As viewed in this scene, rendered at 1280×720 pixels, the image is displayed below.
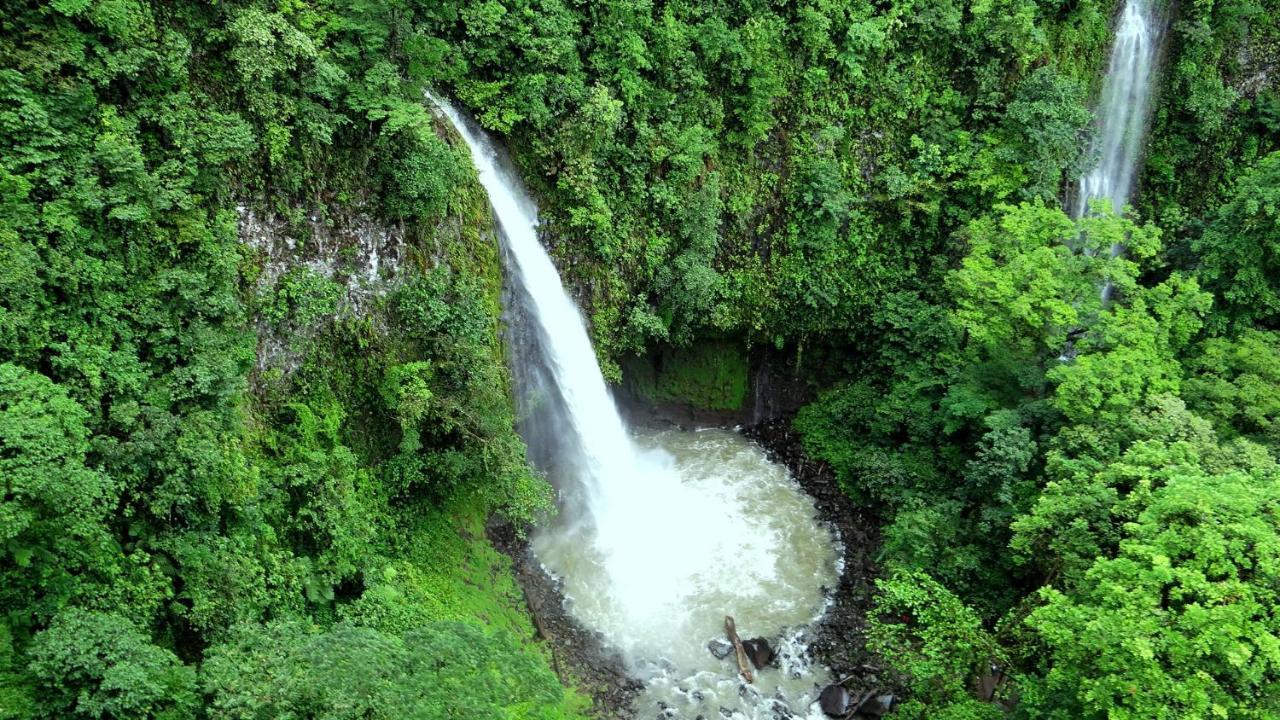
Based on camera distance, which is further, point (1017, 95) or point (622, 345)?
point (1017, 95)

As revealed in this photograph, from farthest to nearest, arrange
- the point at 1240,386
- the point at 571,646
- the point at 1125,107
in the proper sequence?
the point at 1125,107 < the point at 1240,386 < the point at 571,646

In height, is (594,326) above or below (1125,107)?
below

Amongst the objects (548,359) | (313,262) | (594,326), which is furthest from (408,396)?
(594,326)

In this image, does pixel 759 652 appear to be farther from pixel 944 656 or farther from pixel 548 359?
pixel 548 359

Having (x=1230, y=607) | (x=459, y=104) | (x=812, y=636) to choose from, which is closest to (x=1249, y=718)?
(x=1230, y=607)

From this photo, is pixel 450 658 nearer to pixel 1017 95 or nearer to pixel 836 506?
pixel 836 506

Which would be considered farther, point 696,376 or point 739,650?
point 696,376

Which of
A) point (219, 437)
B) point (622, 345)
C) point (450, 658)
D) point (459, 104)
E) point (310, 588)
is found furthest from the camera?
point (622, 345)

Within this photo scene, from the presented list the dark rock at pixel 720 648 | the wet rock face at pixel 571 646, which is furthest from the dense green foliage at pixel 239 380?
the dark rock at pixel 720 648
